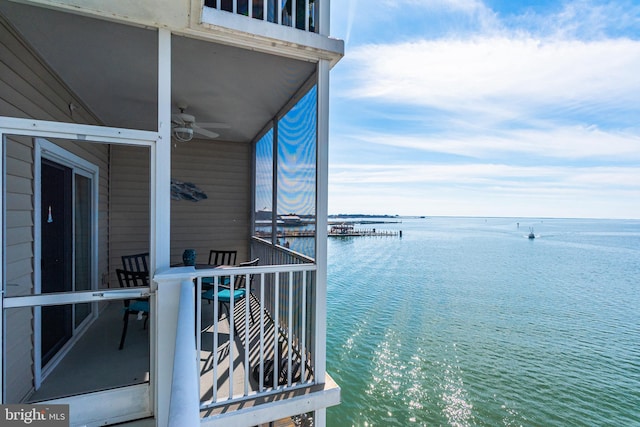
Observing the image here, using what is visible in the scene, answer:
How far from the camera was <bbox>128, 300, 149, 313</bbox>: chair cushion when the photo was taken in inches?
106

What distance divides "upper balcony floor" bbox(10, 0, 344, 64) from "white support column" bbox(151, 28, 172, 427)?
0.48 feet

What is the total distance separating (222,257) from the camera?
5.06 meters

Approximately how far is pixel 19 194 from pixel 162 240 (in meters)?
1.06

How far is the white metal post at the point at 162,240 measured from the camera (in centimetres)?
183

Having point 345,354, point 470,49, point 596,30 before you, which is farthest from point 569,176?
point 345,354

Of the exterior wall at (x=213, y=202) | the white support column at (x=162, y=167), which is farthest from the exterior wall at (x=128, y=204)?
the white support column at (x=162, y=167)

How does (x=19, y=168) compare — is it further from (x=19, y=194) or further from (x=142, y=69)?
(x=142, y=69)

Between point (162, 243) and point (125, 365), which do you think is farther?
point (125, 365)

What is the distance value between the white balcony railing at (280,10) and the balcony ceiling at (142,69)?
261mm

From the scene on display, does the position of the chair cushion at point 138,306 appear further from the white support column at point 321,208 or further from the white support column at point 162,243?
the white support column at point 321,208

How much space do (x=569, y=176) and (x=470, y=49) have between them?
40.9m

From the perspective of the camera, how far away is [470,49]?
317 inches

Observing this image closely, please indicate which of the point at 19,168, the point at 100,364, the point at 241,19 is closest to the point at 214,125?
the point at 241,19

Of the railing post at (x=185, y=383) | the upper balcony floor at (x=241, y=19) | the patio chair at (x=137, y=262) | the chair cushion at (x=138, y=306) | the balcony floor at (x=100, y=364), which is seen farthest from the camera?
the patio chair at (x=137, y=262)
